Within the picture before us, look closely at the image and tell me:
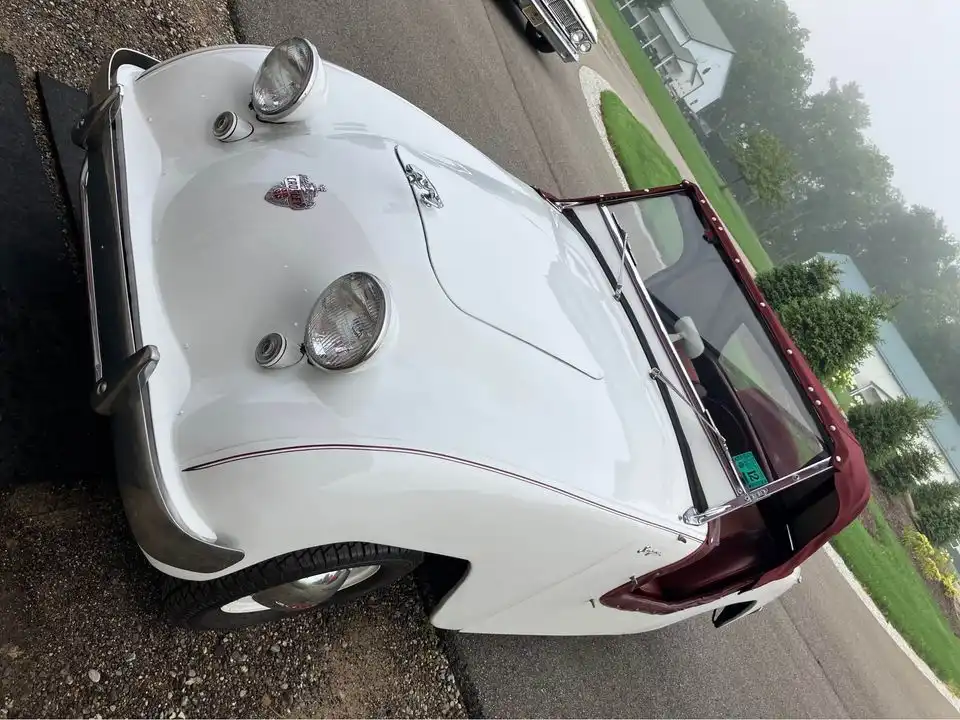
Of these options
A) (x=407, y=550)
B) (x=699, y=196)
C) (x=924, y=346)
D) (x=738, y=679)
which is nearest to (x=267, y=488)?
(x=407, y=550)

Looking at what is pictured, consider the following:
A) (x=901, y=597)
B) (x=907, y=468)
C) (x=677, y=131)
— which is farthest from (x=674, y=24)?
(x=901, y=597)

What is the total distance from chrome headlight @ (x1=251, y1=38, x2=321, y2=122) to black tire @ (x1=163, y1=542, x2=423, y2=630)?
1473 millimetres

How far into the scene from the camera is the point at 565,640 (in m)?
3.63

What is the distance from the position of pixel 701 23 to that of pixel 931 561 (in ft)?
123

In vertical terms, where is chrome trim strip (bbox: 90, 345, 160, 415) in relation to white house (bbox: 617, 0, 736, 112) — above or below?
below

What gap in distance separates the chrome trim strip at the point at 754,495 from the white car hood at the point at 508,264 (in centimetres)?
60

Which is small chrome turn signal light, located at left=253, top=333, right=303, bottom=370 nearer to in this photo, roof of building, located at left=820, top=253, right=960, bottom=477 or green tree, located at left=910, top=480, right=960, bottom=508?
green tree, located at left=910, top=480, right=960, bottom=508

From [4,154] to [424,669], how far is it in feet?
9.26

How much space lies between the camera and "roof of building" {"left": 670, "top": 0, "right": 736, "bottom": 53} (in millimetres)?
39844

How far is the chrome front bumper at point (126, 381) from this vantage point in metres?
1.75

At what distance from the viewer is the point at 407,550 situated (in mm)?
2111

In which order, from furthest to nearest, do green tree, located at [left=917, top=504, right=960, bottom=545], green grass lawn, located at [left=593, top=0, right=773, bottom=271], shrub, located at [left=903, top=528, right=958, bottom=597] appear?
green grass lawn, located at [left=593, top=0, right=773, bottom=271], green tree, located at [left=917, top=504, right=960, bottom=545], shrub, located at [left=903, top=528, right=958, bottom=597]

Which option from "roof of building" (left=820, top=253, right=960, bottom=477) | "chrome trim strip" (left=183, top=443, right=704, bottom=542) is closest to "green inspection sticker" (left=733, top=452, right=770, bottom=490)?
"chrome trim strip" (left=183, top=443, right=704, bottom=542)

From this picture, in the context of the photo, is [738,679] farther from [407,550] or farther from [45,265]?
[45,265]
